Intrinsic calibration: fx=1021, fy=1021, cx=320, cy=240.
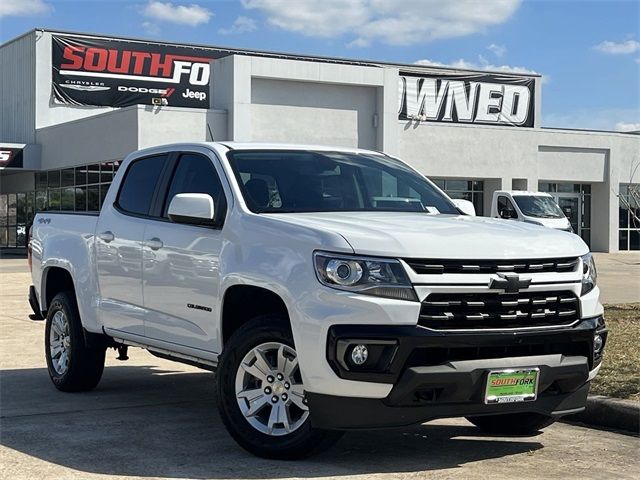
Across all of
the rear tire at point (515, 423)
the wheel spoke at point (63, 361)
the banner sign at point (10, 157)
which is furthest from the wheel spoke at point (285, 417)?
the banner sign at point (10, 157)

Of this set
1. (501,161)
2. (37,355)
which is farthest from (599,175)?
(37,355)

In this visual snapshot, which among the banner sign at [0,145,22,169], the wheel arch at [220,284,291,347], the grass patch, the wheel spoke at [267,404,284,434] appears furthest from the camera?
the banner sign at [0,145,22,169]

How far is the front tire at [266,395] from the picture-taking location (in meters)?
5.94

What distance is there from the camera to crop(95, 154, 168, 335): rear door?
7.60 meters

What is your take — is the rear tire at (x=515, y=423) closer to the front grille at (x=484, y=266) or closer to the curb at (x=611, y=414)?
the curb at (x=611, y=414)

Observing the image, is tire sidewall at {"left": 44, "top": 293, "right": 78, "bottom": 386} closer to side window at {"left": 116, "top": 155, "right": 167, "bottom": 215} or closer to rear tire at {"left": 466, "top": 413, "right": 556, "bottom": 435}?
side window at {"left": 116, "top": 155, "right": 167, "bottom": 215}

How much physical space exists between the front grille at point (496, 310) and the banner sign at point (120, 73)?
34.5 m

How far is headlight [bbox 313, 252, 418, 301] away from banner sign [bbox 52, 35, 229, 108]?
1357 inches

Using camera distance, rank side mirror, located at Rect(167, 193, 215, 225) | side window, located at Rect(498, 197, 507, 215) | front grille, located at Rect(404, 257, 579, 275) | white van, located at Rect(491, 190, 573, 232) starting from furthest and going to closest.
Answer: side window, located at Rect(498, 197, 507, 215) < white van, located at Rect(491, 190, 573, 232) < side mirror, located at Rect(167, 193, 215, 225) < front grille, located at Rect(404, 257, 579, 275)

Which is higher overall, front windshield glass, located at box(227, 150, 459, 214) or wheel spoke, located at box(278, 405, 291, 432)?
front windshield glass, located at box(227, 150, 459, 214)

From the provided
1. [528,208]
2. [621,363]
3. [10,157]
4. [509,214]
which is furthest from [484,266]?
[10,157]

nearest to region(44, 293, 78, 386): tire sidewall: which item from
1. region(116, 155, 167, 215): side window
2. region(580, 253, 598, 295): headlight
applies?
region(116, 155, 167, 215): side window

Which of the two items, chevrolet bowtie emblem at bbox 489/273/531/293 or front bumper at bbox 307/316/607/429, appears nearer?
front bumper at bbox 307/316/607/429

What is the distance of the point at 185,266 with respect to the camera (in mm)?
6930
